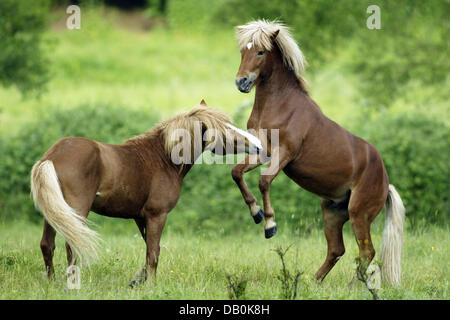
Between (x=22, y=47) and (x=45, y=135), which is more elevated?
(x=22, y=47)

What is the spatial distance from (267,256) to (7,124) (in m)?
11.6

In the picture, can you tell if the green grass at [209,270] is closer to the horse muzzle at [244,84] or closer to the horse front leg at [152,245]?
the horse front leg at [152,245]

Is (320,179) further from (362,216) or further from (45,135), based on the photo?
(45,135)

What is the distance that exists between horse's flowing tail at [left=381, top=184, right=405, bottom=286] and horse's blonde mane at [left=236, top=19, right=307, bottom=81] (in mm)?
1864

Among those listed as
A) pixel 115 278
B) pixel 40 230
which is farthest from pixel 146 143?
pixel 40 230

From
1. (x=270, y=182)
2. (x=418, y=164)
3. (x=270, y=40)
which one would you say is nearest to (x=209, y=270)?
(x=270, y=182)

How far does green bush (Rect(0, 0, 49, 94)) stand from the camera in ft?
39.4

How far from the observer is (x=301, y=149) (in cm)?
595

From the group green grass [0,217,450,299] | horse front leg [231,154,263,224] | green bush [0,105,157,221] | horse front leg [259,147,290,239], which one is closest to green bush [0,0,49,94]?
green bush [0,105,157,221]

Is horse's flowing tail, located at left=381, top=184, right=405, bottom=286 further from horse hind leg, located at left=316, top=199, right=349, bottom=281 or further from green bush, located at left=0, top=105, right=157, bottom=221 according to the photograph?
green bush, located at left=0, top=105, right=157, bottom=221

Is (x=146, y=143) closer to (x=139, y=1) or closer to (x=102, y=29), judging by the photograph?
(x=102, y=29)

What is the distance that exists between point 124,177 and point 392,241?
299 cm

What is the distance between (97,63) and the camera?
26328 mm

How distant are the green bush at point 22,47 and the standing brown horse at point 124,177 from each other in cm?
712
